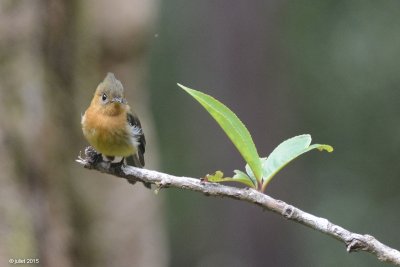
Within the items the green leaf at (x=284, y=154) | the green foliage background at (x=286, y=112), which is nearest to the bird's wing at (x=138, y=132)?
the green leaf at (x=284, y=154)

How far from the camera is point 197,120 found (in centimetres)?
1422

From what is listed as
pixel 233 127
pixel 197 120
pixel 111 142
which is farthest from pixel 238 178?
pixel 197 120

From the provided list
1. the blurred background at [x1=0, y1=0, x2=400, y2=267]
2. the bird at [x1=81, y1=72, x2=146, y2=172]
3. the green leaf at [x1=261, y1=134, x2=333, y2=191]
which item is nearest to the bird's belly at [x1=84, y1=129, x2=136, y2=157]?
the bird at [x1=81, y1=72, x2=146, y2=172]

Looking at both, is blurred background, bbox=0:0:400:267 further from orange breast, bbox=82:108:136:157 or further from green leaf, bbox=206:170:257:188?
green leaf, bbox=206:170:257:188

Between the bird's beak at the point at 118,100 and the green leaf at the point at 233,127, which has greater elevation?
the bird's beak at the point at 118,100

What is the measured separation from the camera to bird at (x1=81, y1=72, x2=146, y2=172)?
329cm

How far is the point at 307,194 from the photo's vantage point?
38.7 feet

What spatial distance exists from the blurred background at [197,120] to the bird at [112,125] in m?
2.10

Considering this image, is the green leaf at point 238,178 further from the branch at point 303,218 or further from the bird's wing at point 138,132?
the bird's wing at point 138,132

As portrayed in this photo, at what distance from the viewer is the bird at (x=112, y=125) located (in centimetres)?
329

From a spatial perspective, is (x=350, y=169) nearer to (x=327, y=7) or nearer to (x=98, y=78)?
(x=327, y=7)

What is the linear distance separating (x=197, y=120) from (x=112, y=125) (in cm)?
1085

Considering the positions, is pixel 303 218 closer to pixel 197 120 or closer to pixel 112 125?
pixel 112 125

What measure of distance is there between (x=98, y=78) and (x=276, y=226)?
4.08 m
